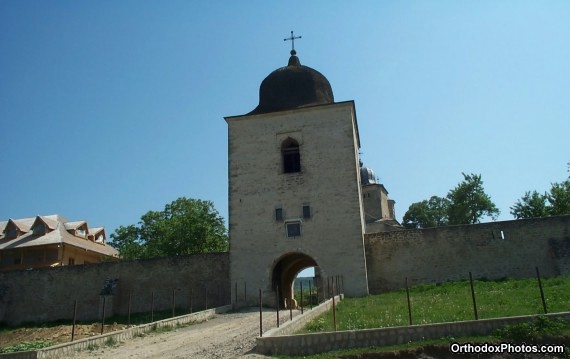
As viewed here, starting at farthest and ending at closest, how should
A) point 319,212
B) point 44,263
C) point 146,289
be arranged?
point 44,263, point 146,289, point 319,212

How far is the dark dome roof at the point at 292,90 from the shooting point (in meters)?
24.1

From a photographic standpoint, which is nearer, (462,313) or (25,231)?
(462,313)

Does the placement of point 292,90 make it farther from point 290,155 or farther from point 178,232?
point 178,232

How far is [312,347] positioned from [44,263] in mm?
31301

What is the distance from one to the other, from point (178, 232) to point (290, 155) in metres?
Result: 17.0

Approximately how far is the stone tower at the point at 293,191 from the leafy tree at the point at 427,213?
33.3 m

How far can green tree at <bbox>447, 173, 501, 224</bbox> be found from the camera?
128 ft

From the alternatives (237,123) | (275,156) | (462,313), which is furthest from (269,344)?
(237,123)

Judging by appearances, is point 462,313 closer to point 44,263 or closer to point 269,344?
point 269,344

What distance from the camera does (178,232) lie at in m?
37.2

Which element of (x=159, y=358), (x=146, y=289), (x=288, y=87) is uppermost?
(x=288, y=87)

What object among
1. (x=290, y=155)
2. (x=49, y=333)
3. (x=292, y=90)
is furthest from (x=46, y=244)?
(x=292, y=90)

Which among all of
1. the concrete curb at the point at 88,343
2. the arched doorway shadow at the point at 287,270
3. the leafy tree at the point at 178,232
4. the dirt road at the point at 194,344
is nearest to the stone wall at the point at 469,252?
the arched doorway shadow at the point at 287,270

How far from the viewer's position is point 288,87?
24.5m
